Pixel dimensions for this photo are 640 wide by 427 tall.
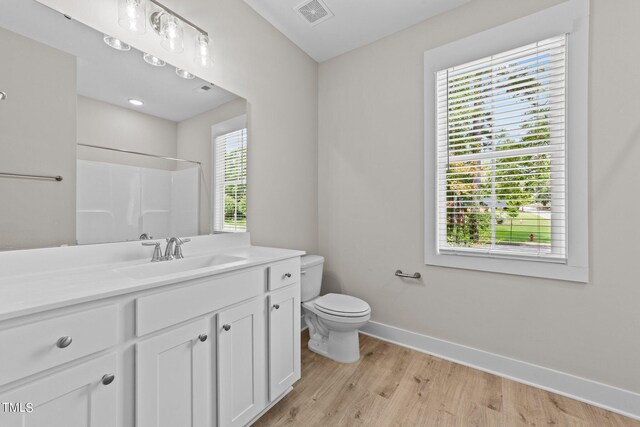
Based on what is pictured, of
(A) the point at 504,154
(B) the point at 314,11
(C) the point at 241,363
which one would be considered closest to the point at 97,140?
(C) the point at 241,363

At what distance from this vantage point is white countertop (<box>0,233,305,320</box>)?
28.1 inches

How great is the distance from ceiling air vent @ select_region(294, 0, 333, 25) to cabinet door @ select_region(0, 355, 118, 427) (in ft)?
7.68

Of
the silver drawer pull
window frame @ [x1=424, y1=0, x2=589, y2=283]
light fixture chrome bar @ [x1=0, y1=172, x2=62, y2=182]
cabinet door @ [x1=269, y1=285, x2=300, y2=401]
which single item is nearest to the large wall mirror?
light fixture chrome bar @ [x1=0, y1=172, x2=62, y2=182]

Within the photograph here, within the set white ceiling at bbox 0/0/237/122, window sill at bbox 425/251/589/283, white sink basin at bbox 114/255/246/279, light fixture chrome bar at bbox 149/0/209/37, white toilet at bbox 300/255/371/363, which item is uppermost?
light fixture chrome bar at bbox 149/0/209/37

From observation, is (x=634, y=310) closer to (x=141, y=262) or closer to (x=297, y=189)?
(x=297, y=189)

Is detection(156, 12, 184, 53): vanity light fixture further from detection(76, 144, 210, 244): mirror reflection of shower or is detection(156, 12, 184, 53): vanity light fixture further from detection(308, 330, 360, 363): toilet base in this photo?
detection(308, 330, 360, 363): toilet base

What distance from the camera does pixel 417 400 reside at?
156cm

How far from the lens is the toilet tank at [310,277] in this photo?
7.04 feet

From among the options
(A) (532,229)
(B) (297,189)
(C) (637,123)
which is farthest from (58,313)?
(C) (637,123)

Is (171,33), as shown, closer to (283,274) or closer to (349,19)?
(349,19)

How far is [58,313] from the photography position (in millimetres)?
718

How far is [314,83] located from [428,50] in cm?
108

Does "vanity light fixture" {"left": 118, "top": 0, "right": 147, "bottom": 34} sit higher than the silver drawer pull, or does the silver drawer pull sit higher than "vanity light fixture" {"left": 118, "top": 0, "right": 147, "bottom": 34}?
"vanity light fixture" {"left": 118, "top": 0, "right": 147, "bottom": 34}

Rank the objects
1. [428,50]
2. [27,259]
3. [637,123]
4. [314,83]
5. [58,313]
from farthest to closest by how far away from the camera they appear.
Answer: [314,83] < [428,50] < [637,123] < [27,259] < [58,313]
